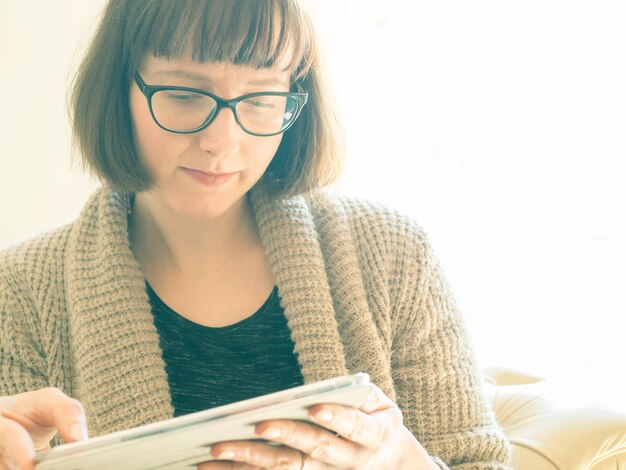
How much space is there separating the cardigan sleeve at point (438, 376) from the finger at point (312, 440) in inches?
15.3

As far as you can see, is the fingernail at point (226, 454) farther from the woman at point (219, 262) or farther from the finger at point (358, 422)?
the woman at point (219, 262)

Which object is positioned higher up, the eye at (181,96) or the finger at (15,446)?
the eye at (181,96)

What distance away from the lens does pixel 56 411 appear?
753 millimetres

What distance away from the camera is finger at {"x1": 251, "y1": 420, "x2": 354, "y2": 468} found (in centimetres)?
67

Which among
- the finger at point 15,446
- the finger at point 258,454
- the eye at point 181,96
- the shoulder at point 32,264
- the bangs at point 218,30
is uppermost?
the bangs at point 218,30

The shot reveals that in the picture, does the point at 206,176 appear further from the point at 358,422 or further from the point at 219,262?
the point at 358,422

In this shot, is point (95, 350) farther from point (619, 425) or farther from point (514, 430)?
point (619, 425)

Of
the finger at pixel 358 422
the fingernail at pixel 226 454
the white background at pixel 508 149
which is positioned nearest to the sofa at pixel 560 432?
the finger at pixel 358 422

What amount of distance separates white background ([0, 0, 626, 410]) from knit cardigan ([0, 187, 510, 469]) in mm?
893

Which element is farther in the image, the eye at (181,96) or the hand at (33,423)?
the eye at (181,96)

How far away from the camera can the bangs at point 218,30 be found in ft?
3.24

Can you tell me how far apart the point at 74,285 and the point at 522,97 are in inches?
63.5

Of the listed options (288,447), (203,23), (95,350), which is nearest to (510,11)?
(203,23)

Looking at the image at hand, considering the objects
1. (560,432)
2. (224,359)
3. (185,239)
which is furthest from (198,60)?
(560,432)
